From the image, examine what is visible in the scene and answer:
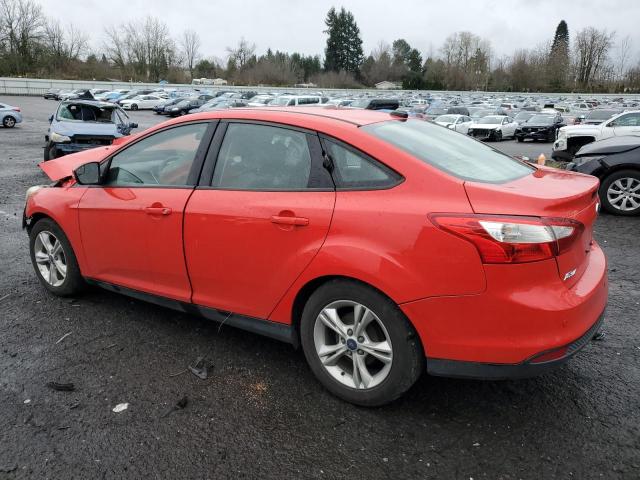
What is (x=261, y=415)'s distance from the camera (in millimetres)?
2922

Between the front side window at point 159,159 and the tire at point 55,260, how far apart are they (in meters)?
0.80

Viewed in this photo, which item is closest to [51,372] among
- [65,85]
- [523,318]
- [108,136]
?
[523,318]

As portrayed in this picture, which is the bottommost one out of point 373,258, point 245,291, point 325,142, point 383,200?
point 245,291

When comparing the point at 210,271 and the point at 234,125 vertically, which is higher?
the point at 234,125

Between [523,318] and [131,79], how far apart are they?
91225mm

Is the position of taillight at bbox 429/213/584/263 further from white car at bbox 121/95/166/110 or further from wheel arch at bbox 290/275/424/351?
white car at bbox 121/95/166/110

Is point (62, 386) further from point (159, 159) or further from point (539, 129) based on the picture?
point (539, 129)

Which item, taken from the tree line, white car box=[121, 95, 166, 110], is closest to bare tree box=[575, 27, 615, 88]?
the tree line

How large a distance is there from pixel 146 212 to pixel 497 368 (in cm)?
245

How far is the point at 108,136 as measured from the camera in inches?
489

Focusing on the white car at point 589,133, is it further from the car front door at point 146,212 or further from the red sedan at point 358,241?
the car front door at point 146,212

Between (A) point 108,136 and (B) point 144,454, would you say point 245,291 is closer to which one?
(B) point 144,454

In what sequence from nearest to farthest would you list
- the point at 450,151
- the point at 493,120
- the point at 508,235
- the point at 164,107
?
the point at 508,235
the point at 450,151
the point at 493,120
the point at 164,107

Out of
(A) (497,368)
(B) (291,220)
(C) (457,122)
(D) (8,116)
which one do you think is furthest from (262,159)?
(D) (8,116)
